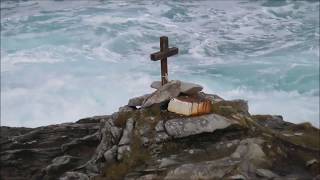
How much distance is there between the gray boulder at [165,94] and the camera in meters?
15.1

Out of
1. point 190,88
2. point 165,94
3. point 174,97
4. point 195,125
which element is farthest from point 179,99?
point 195,125

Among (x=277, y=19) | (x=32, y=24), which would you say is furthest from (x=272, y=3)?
(x=32, y=24)

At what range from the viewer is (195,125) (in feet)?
46.3

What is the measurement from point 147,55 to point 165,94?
26464 millimetres

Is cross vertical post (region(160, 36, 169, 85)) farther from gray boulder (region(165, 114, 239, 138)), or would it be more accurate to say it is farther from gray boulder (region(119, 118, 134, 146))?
gray boulder (region(165, 114, 239, 138))

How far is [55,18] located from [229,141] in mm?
39433

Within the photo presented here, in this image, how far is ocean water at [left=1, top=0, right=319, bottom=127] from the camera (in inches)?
1438

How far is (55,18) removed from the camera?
5112 cm

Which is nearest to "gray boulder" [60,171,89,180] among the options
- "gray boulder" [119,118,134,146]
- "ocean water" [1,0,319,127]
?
"gray boulder" [119,118,134,146]

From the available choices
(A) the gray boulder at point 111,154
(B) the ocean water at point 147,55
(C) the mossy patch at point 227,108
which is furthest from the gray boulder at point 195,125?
(B) the ocean water at point 147,55

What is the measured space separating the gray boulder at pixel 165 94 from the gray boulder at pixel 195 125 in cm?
94

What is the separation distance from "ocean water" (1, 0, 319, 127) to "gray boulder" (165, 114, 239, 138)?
19452 millimetres

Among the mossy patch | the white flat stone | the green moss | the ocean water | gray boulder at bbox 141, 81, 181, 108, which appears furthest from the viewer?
the ocean water

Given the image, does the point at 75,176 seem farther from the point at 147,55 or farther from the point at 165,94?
the point at 147,55
